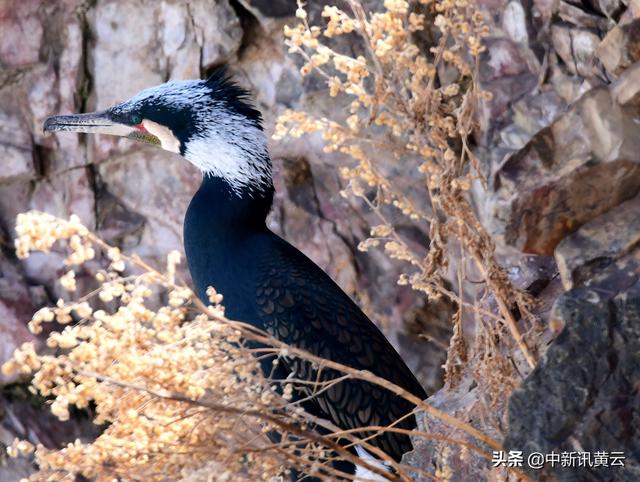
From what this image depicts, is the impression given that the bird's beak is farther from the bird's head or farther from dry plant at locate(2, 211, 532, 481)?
dry plant at locate(2, 211, 532, 481)

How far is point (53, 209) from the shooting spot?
257 cm

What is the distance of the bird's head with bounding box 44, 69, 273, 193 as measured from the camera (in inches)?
70.4

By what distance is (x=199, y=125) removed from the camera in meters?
1.79

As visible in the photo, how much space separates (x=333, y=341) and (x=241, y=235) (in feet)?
0.84

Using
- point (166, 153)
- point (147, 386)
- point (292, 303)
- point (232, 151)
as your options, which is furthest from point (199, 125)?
point (147, 386)

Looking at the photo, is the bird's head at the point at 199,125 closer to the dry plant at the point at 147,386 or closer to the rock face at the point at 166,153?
the rock face at the point at 166,153

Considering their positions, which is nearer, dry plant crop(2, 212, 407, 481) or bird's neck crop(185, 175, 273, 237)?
dry plant crop(2, 212, 407, 481)

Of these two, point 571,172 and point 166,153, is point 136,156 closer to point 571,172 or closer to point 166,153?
point 166,153

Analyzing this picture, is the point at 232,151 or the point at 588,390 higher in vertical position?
the point at 232,151

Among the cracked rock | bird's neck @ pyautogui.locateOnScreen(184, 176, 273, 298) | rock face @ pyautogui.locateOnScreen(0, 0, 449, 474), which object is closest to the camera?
the cracked rock

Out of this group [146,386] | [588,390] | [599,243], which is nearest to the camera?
[146,386]

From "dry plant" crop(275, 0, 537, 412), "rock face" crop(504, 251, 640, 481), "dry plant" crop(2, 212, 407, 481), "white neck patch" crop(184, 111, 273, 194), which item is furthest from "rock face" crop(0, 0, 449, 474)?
"dry plant" crop(2, 212, 407, 481)

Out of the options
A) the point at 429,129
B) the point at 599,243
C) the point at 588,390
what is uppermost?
the point at 429,129

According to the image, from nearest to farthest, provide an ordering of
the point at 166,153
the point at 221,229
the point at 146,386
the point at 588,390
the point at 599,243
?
the point at 146,386 < the point at 588,390 < the point at 599,243 < the point at 221,229 < the point at 166,153
